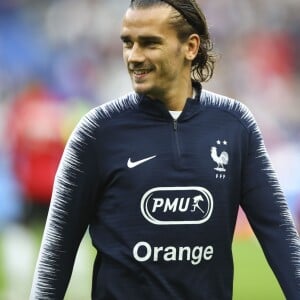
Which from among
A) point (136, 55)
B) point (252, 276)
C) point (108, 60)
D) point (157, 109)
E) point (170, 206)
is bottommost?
point (170, 206)

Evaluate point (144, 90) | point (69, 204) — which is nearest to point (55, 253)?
point (69, 204)

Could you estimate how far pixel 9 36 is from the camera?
1838 cm

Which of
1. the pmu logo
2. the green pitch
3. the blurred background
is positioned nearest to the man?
the pmu logo

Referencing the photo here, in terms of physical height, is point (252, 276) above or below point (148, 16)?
above

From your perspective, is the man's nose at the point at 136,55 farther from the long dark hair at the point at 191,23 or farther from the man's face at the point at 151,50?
the long dark hair at the point at 191,23

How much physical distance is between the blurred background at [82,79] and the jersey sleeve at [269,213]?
27.0 ft

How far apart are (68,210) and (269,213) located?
2.52 ft

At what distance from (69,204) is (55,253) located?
0.20 m

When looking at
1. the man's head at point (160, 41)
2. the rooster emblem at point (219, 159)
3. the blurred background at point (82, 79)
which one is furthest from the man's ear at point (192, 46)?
the blurred background at point (82, 79)

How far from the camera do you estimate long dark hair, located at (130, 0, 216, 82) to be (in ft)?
14.1

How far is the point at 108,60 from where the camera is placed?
1772cm

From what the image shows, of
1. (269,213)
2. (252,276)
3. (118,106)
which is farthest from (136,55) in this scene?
(252,276)

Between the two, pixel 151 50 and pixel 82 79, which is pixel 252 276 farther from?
pixel 151 50

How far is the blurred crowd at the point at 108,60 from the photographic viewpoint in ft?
51.7
